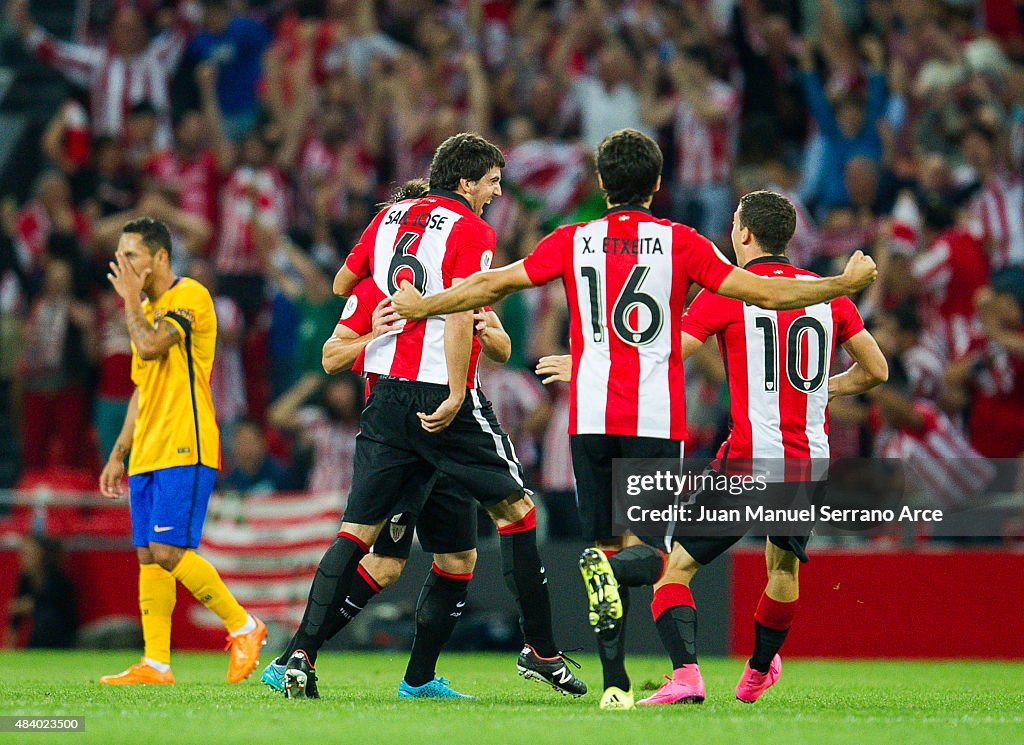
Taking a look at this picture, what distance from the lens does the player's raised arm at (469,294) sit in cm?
632

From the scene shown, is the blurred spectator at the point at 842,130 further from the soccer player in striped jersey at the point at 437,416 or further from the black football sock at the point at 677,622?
the black football sock at the point at 677,622

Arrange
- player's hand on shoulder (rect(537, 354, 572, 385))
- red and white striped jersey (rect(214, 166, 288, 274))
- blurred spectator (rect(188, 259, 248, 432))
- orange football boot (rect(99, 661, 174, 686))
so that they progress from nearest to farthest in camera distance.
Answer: player's hand on shoulder (rect(537, 354, 572, 385)) < orange football boot (rect(99, 661, 174, 686)) < blurred spectator (rect(188, 259, 248, 432)) < red and white striped jersey (rect(214, 166, 288, 274))

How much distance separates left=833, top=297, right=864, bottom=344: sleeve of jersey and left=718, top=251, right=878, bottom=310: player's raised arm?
36.2 inches

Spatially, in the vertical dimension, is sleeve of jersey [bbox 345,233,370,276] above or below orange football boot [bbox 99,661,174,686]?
above

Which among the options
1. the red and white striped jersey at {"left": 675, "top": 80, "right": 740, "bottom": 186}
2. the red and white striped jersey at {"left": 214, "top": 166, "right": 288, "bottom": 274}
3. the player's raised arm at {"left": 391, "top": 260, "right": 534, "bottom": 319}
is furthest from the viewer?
the red and white striped jersey at {"left": 214, "top": 166, "right": 288, "bottom": 274}

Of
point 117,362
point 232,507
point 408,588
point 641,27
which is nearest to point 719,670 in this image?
point 408,588

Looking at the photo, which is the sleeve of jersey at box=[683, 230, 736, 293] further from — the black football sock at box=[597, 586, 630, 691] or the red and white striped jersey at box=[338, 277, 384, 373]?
the red and white striped jersey at box=[338, 277, 384, 373]

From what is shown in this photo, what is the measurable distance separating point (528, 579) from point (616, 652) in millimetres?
1109

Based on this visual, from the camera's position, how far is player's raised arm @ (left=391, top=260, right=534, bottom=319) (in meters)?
6.32

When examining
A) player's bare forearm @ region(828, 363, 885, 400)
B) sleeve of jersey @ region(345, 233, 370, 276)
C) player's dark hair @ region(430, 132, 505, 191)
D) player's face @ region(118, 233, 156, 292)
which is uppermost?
player's dark hair @ region(430, 132, 505, 191)

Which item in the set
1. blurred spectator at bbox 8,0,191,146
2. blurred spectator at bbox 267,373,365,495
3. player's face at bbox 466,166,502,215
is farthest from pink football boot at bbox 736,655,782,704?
blurred spectator at bbox 8,0,191,146

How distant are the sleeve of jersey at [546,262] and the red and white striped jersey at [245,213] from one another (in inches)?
350

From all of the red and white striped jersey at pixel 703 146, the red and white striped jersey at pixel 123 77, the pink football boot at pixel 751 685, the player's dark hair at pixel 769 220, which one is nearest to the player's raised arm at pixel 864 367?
the player's dark hair at pixel 769 220

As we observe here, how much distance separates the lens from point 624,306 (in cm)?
630
